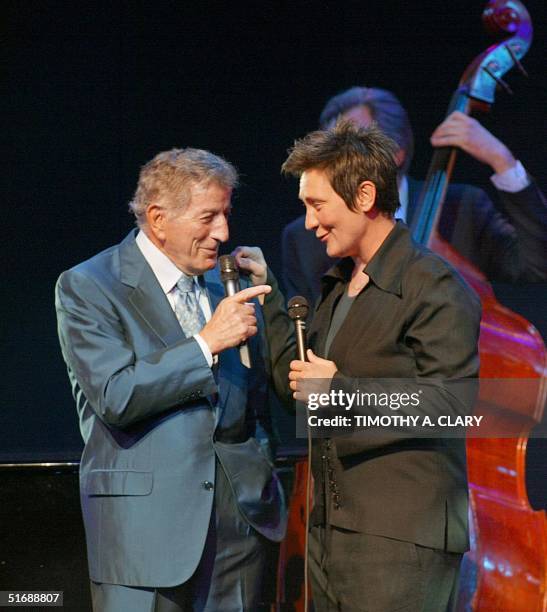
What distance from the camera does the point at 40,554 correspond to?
3111 millimetres

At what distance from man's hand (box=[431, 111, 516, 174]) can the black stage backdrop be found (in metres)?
0.31

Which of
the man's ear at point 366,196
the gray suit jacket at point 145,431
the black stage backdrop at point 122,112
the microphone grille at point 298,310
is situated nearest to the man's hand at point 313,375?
the microphone grille at point 298,310

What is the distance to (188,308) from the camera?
2.23m

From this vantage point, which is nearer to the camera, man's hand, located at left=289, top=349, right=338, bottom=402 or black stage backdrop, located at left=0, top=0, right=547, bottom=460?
man's hand, located at left=289, top=349, right=338, bottom=402

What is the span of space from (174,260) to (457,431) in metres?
0.83

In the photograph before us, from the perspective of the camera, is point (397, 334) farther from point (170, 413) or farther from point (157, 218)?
point (157, 218)

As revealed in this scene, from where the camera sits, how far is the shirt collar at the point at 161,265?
2193mm

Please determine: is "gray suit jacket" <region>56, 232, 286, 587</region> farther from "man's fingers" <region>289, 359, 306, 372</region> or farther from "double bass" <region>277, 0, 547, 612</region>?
"double bass" <region>277, 0, 547, 612</region>

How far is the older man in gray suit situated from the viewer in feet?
6.66

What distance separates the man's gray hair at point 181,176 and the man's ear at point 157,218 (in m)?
0.02

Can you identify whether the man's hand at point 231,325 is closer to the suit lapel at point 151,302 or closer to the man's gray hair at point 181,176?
the suit lapel at point 151,302

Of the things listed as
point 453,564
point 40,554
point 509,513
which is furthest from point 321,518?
point 40,554

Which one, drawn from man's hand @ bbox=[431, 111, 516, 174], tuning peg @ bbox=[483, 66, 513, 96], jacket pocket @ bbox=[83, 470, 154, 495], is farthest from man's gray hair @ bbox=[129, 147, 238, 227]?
tuning peg @ bbox=[483, 66, 513, 96]

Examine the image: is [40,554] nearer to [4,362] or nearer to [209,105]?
[4,362]
